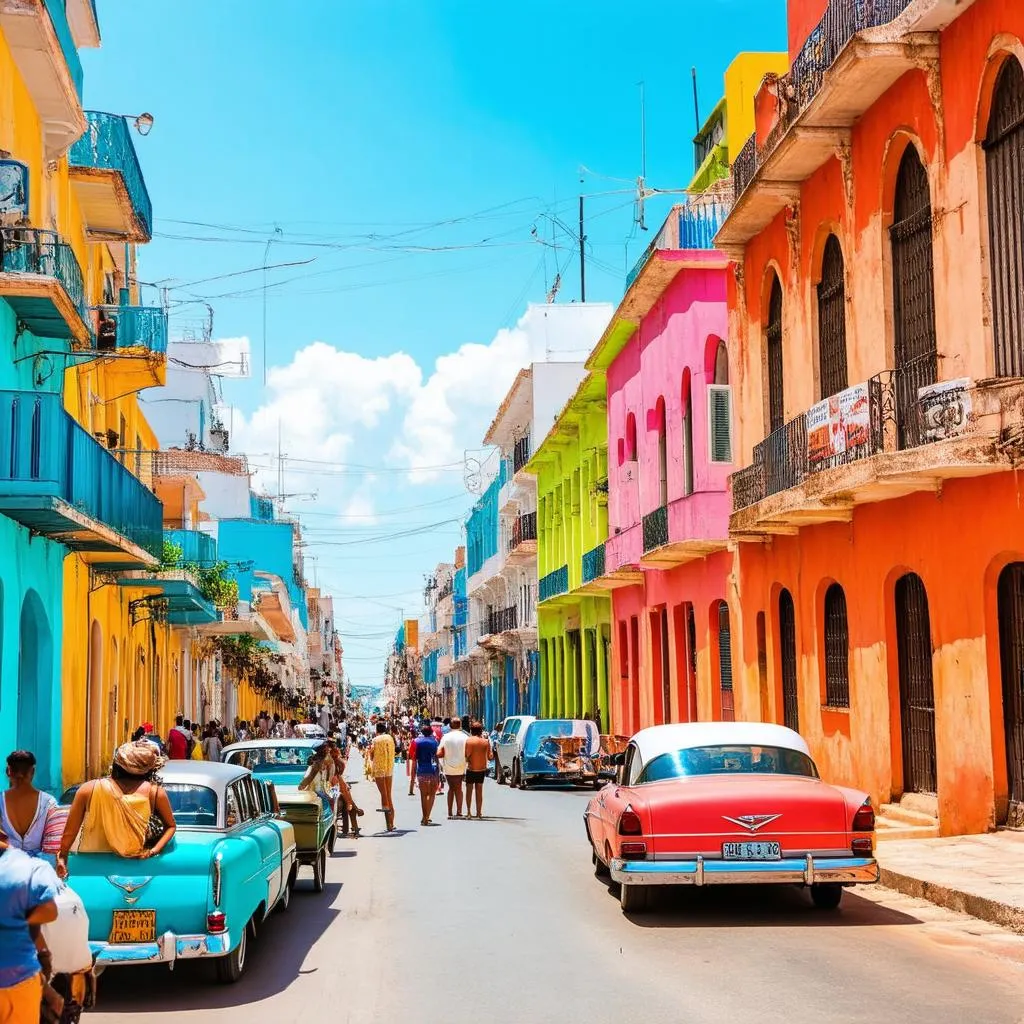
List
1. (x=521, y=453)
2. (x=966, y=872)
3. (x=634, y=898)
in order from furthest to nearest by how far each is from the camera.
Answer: (x=521, y=453)
(x=966, y=872)
(x=634, y=898)

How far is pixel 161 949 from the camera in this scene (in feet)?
27.6

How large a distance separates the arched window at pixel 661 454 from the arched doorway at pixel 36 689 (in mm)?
14911

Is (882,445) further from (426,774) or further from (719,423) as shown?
(426,774)

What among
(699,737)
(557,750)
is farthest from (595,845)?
(557,750)

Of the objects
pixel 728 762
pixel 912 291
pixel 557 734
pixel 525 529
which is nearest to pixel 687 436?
pixel 557 734

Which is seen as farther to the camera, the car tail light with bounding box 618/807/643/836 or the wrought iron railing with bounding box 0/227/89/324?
the wrought iron railing with bounding box 0/227/89/324

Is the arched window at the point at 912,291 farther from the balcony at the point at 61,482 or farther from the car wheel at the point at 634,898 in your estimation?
the balcony at the point at 61,482

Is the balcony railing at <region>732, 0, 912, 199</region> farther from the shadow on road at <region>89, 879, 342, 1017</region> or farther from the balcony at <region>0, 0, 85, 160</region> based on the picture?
the shadow on road at <region>89, 879, 342, 1017</region>

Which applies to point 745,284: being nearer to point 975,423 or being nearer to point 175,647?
point 975,423

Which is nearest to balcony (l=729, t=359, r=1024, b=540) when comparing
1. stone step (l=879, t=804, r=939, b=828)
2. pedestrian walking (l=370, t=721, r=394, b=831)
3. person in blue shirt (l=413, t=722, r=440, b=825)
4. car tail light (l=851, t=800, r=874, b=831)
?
stone step (l=879, t=804, r=939, b=828)

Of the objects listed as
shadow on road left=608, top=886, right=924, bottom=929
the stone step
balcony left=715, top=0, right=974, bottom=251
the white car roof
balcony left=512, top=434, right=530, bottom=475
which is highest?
balcony left=512, top=434, right=530, bottom=475

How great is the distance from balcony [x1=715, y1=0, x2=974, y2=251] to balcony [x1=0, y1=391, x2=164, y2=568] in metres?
10.2

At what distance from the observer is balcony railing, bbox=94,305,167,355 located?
23047 millimetres

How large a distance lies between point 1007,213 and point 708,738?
6.44m
